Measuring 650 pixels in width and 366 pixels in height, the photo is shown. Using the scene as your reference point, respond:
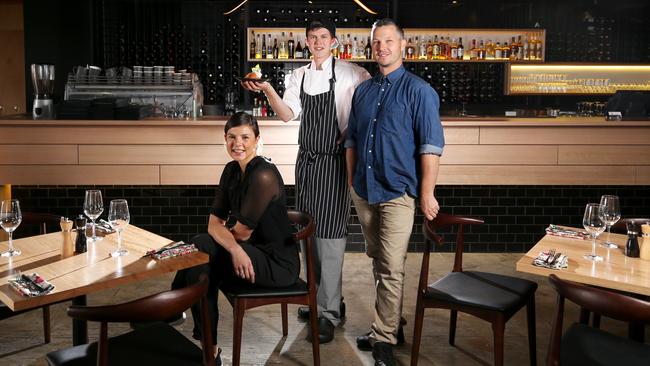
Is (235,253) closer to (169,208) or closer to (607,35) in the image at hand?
(169,208)

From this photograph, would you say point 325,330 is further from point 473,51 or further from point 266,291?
point 473,51

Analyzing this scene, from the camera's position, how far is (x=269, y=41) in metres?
8.60

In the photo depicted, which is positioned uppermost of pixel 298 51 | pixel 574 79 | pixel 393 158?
pixel 298 51

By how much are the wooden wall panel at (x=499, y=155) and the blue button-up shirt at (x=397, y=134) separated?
1.98 m

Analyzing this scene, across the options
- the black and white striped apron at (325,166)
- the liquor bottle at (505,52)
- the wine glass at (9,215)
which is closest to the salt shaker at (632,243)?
the black and white striped apron at (325,166)

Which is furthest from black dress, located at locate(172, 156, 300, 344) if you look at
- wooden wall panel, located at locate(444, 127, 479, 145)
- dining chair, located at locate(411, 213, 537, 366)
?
wooden wall panel, located at locate(444, 127, 479, 145)

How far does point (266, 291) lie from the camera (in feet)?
10.9

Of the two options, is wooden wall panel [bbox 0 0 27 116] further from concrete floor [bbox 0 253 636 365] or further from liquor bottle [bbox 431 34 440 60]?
concrete floor [bbox 0 253 636 365]

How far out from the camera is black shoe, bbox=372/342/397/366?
3607 mm

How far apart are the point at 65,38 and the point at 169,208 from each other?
3.28 m

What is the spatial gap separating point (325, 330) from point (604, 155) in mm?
2894

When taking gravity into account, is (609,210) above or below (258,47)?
below

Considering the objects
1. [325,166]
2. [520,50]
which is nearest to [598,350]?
[325,166]

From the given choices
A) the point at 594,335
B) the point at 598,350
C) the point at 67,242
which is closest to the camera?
the point at 598,350
